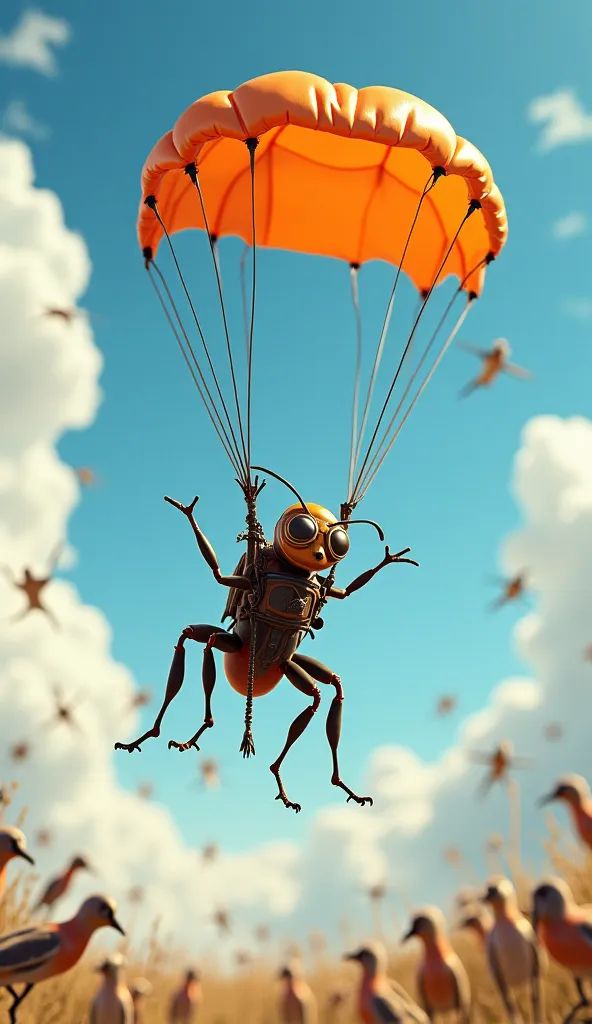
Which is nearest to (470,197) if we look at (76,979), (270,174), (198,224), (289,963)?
(270,174)

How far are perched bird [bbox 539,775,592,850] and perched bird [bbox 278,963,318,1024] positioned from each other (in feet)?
21.0

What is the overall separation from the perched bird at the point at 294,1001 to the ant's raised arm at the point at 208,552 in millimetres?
12163

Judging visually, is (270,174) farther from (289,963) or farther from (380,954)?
(289,963)

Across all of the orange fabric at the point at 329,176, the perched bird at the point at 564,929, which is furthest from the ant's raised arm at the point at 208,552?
the perched bird at the point at 564,929

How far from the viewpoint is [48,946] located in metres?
7.16

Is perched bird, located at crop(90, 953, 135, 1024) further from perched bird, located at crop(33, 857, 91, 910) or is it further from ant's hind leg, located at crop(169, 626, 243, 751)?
ant's hind leg, located at crop(169, 626, 243, 751)

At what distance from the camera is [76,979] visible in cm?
1182

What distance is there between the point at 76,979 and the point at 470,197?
11966 mm

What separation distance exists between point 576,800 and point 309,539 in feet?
26.2

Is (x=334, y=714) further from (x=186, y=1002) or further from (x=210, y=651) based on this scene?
(x=186, y=1002)

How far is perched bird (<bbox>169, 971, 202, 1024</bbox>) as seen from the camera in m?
14.0

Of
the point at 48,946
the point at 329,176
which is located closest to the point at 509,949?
the point at 48,946

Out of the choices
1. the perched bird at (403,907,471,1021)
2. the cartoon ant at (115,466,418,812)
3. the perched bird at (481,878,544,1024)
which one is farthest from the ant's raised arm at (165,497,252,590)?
the perched bird at (403,907,471,1021)

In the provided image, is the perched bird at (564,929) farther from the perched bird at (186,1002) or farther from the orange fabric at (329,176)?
the perched bird at (186,1002)
